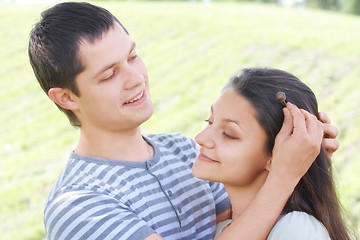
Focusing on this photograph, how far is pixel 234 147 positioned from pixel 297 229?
40 centimetres

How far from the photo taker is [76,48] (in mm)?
2184

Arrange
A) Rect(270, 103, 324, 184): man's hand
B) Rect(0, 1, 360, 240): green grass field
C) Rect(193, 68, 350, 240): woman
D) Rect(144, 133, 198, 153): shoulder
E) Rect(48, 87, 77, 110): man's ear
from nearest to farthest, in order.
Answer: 1. Rect(270, 103, 324, 184): man's hand
2. Rect(193, 68, 350, 240): woman
3. Rect(48, 87, 77, 110): man's ear
4. Rect(144, 133, 198, 153): shoulder
5. Rect(0, 1, 360, 240): green grass field

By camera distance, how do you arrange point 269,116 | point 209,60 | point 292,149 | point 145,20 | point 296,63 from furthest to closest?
point 145,20, point 209,60, point 296,63, point 269,116, point 292,149

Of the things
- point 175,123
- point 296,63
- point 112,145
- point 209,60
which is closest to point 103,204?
Result: point 112,145

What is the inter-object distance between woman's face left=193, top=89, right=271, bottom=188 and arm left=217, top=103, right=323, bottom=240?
0.15 metres

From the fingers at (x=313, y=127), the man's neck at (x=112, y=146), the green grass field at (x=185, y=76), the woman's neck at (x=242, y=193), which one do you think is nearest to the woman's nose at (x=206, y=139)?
the woman's neck at (x=242, y=193)

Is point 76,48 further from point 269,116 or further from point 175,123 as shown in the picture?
point 175,123

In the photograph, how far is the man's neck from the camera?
230cm

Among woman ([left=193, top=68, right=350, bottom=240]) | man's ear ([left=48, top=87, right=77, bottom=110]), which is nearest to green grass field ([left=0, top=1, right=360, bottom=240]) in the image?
woman ([left=193, top=68, right=350, bottom=240])

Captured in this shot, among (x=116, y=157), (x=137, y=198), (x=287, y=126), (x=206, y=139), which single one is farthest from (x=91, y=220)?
(x=287, y=126)

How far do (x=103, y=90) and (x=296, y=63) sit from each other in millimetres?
7537

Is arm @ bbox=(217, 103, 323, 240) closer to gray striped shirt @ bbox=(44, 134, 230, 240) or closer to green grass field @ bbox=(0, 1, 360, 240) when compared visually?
gray striped shirt @ bbox=(44, 134, 230, 240)

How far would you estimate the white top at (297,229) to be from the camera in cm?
193

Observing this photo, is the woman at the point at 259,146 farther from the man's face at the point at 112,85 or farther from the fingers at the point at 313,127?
the man's face at the point at 112,85
